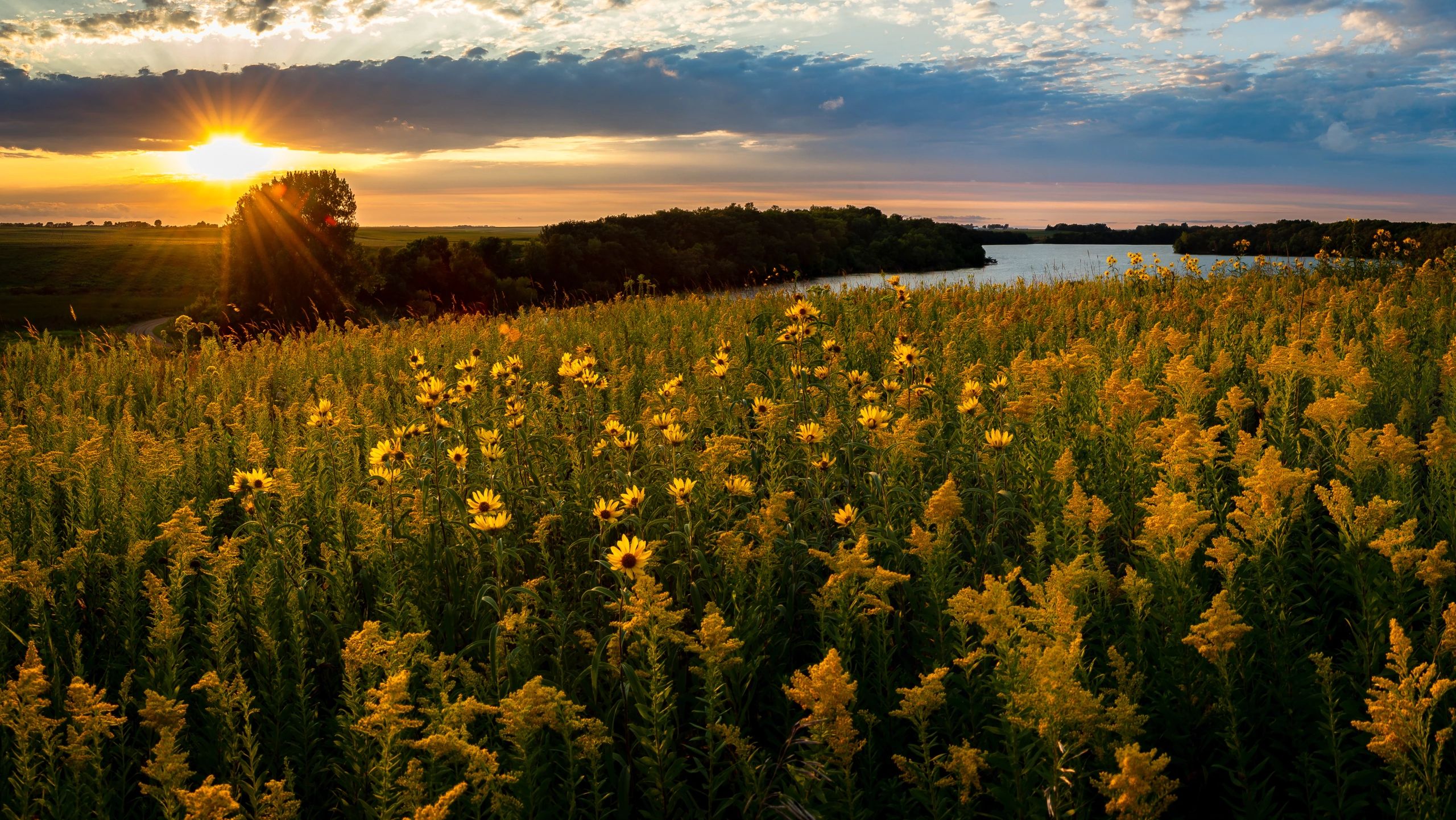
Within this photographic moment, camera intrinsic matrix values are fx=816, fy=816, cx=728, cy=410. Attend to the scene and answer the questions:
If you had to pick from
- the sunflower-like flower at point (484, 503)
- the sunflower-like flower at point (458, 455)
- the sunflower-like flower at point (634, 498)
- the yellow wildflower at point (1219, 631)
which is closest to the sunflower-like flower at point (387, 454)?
the sunflower-like flower at point (458, 455)

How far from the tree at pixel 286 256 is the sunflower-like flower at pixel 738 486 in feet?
82.8

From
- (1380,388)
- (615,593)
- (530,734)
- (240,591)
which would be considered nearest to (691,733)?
(615,593)

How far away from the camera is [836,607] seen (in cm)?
264

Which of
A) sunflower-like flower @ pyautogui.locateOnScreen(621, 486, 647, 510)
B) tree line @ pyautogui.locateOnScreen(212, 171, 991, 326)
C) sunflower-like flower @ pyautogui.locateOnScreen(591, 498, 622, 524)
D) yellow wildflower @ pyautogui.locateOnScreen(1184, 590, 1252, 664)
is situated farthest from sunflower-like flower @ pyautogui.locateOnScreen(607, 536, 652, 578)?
tree line @ pyautogui.locateOnScreen(212, 171, 991, 326)

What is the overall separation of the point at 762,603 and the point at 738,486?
0.55 m

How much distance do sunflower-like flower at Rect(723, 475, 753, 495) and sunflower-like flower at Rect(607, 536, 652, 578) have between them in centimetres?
76

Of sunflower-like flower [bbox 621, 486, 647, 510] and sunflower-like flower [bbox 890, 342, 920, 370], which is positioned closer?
sunflower-like flower [bbox 621, 486, 647, 510]

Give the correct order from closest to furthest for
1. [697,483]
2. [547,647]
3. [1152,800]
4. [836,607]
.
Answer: [1152,800], [836,607], [547,647], [697,483]

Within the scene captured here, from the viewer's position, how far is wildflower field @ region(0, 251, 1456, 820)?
6.32 ft

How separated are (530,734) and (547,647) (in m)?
1.21

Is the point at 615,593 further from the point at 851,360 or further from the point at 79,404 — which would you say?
the point at 79,404

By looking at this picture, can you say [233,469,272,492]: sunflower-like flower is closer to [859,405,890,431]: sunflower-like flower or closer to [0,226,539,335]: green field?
[859,405,890,431]: sunflower-like flower

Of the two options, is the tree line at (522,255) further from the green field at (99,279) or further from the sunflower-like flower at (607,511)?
the sunflower-like flower at (607,511)

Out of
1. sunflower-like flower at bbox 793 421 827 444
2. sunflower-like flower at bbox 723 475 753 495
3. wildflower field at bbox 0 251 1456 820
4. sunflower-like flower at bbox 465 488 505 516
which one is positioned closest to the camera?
wildflower field at bbox 0 251 1456 820
